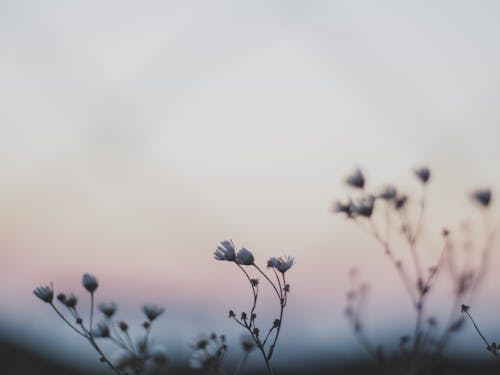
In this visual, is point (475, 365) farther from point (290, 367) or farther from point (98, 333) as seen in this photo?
point (98, 333)

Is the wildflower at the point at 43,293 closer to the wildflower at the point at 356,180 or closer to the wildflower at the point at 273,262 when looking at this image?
the wildflower at the point at 273,262

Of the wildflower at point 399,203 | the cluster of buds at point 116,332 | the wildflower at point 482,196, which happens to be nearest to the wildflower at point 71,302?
the cluster of buds at point 116,332

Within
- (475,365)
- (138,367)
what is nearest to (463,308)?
(138,367)

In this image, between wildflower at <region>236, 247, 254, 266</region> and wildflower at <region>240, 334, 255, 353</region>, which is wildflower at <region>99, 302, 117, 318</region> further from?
wildflower at <region>236, 247, 254, 266</region>

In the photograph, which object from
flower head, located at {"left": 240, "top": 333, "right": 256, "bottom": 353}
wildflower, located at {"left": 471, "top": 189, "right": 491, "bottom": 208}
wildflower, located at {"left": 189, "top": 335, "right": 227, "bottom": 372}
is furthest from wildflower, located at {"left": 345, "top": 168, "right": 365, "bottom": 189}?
wildflower, located at {"left": 189, "top": 335, "right": 227, "bottom": 372}

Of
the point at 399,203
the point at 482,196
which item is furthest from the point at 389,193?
the point at 482,196

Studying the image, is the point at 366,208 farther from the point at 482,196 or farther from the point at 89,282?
the point at 89,282

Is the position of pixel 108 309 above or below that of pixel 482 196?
below
